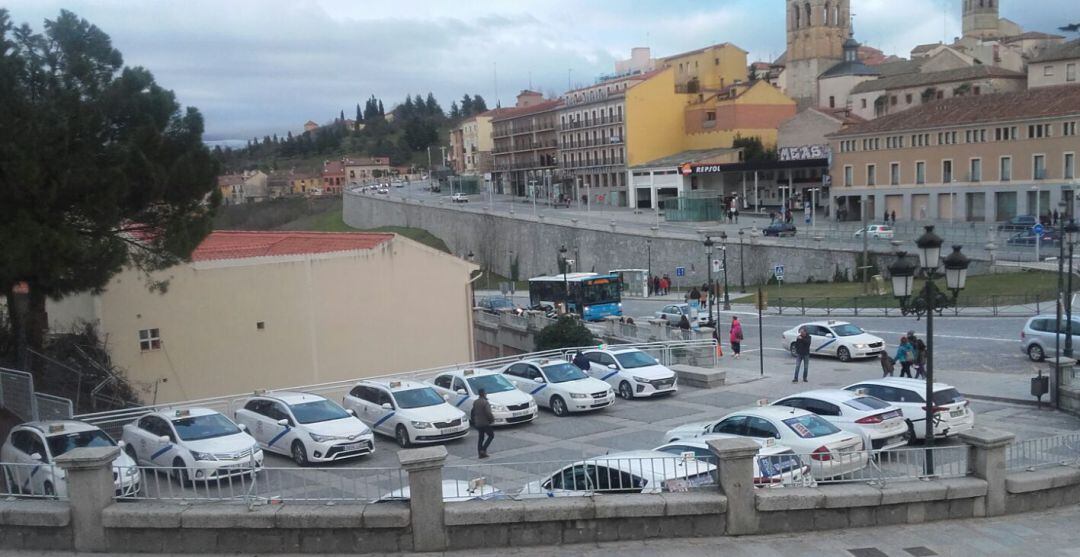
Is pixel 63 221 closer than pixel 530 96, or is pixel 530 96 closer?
pixel 63 221

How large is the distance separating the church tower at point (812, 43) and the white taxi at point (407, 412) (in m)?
94.4

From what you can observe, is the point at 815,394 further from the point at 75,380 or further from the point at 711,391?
the point at 75,380

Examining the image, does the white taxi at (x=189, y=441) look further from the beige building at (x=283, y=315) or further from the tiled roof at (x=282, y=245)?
the tiled roof at (x=282, y=245)

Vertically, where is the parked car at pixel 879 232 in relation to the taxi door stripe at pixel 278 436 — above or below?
above

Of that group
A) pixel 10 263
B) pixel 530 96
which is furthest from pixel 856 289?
pixel 530 96

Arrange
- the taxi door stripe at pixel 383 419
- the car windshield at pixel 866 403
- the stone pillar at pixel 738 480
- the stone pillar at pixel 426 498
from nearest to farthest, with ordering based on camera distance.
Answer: the stone pillar at pixel 426 498
the stone pillar at pixel 738 480
the car windshield at pixel 866 403
the taxi door stripe at pixel 383 419

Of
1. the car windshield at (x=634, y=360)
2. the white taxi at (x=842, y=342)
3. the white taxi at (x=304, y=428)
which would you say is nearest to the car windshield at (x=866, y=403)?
the car windshield at (x=634, y=360)

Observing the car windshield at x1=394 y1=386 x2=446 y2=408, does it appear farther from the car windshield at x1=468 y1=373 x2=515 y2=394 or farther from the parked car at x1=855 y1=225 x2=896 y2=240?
the parked car at x1=855 y1=225 x2=896 y2=240

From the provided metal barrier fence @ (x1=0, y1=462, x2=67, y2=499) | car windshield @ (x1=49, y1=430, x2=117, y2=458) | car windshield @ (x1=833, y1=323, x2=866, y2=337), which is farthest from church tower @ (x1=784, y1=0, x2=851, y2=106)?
metal barrier fence @ (x1=0, y1=462, x2=67, y2=499)

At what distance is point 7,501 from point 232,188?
18770 centimetres

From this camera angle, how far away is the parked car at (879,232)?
49.7m

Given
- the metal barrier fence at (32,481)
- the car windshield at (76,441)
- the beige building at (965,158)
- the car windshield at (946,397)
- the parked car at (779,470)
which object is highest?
the beige building at (965,158)

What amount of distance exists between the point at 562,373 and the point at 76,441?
1160 centimetres

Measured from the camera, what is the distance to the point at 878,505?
9.95 metres
